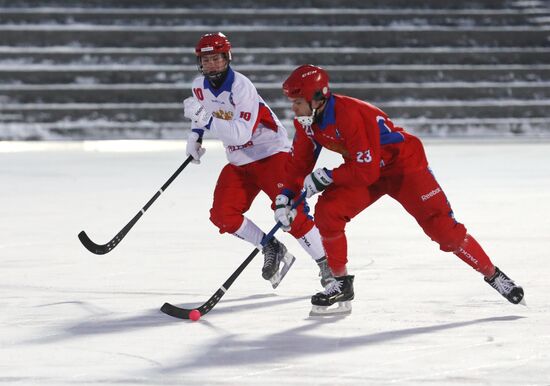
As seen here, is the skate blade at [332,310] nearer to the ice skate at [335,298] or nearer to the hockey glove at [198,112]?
the ice skate at [335,298]

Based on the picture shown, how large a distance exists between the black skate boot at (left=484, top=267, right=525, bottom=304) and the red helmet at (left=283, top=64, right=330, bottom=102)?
1.00m

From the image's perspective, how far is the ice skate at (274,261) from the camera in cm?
513

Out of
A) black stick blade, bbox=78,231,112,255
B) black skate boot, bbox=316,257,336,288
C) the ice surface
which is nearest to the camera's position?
the ice surface

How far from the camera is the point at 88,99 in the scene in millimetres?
15508

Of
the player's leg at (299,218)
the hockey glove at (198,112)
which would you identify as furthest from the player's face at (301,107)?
the hockey glove at (198,112)

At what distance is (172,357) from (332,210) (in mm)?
1019

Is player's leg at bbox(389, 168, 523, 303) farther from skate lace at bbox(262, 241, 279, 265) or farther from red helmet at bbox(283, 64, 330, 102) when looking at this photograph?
Answer: skate lace at bbox(262, 241, 279, 265)

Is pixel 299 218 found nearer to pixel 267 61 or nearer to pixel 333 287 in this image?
pixel 333 287

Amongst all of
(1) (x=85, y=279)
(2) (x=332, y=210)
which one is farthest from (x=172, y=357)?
(1) (x=85, y=279)

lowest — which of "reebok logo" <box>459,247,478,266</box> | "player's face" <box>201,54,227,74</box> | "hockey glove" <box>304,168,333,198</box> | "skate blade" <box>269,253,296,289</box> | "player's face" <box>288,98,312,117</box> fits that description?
"skate blade" <box>269,253,296,289</box>

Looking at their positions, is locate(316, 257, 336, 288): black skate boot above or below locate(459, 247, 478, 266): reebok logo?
below

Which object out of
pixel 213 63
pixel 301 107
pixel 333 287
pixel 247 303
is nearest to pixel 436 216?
pixel 333 287

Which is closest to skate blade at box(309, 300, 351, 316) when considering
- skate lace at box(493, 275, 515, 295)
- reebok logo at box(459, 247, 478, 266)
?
reebok logo at box(459, 247, 478, 266)

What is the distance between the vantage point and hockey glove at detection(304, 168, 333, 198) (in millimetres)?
4418
